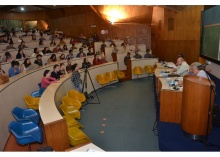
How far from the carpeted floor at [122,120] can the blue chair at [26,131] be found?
1.28 meters

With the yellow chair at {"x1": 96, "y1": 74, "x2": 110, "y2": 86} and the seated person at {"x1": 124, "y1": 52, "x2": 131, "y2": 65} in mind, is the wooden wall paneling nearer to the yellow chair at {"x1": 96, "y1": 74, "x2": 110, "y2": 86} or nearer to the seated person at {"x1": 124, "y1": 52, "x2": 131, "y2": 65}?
the yellow chair at {"x1": 96, "y1": 74, "x2": 110, "y2": 86}

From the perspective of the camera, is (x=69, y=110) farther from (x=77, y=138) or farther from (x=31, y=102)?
(x=77, y=138)

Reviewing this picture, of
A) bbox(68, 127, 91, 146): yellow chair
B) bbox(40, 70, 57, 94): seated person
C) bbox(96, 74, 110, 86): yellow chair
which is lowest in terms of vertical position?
bbox(68, 127, 91, 146): yellow chair

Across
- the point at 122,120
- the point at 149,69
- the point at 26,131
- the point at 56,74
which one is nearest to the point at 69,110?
the point at 26,131

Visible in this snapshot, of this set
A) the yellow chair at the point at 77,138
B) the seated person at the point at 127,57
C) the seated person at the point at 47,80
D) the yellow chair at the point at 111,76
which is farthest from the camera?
the seated person at the point at 127,57

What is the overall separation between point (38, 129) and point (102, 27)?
14299 mm

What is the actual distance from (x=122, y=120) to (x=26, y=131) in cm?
251

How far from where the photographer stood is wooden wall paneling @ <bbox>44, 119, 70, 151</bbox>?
346 centimetres

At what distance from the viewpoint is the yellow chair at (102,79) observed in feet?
27.2

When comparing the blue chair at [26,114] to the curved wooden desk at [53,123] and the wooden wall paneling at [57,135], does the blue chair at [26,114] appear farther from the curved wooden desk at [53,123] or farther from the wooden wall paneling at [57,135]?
the wooden wall paneling at [57,135]

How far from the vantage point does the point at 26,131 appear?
152 inches

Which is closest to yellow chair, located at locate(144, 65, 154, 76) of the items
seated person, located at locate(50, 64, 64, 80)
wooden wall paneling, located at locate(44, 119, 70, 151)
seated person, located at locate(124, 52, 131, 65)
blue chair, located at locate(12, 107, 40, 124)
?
seated person, located at locate(124, 52, 131, 65)

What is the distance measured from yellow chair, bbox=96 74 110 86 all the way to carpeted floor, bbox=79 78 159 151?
1.16ft

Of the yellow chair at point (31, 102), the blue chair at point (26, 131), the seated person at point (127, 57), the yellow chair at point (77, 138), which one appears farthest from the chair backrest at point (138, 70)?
the blue chair at point (26, 131)
